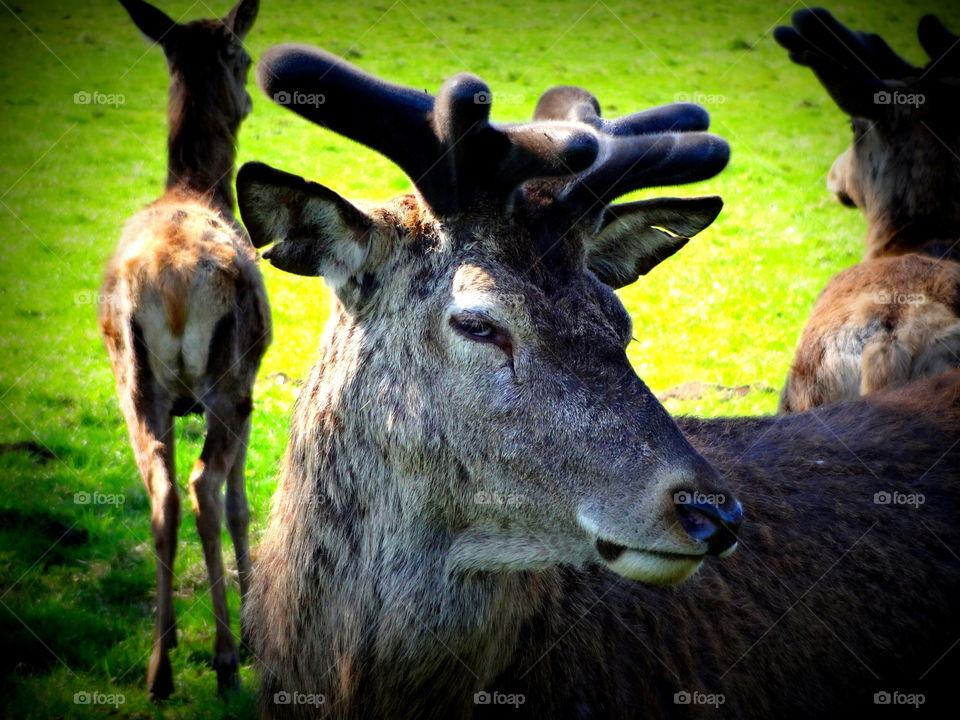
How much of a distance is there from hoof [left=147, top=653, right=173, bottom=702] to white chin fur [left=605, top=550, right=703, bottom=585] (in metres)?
3.60

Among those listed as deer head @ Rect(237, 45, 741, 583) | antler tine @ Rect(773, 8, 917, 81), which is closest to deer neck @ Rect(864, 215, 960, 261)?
antler tine @ Rect(773, 8, 917, 81)

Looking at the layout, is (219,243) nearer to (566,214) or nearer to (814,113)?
(566,214)

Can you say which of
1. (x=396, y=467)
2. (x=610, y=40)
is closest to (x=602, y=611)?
(x=396, y=467)

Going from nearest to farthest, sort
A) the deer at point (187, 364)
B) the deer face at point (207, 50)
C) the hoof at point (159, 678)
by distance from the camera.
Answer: the hoof at point (159, 678) < the deer at point (187, 364) < the deer face at point (207, 50)

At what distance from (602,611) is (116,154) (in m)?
14.9

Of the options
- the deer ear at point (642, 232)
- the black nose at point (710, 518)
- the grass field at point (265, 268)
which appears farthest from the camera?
the grass field at point (265, 268)

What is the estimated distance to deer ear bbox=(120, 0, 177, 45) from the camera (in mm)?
7484

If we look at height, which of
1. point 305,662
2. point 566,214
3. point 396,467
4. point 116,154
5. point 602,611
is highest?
point 566,214

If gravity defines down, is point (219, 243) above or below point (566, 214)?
below

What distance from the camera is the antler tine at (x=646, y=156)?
3.47m

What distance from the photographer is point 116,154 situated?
53.2ft

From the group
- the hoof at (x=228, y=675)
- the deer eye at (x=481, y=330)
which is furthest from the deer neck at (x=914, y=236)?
the hoof at (x=228, y=675)

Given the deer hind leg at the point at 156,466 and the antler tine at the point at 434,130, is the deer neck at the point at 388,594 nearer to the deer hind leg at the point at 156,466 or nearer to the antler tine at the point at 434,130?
the antler tine at the point at 434,130

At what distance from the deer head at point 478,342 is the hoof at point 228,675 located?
2.61 metres
